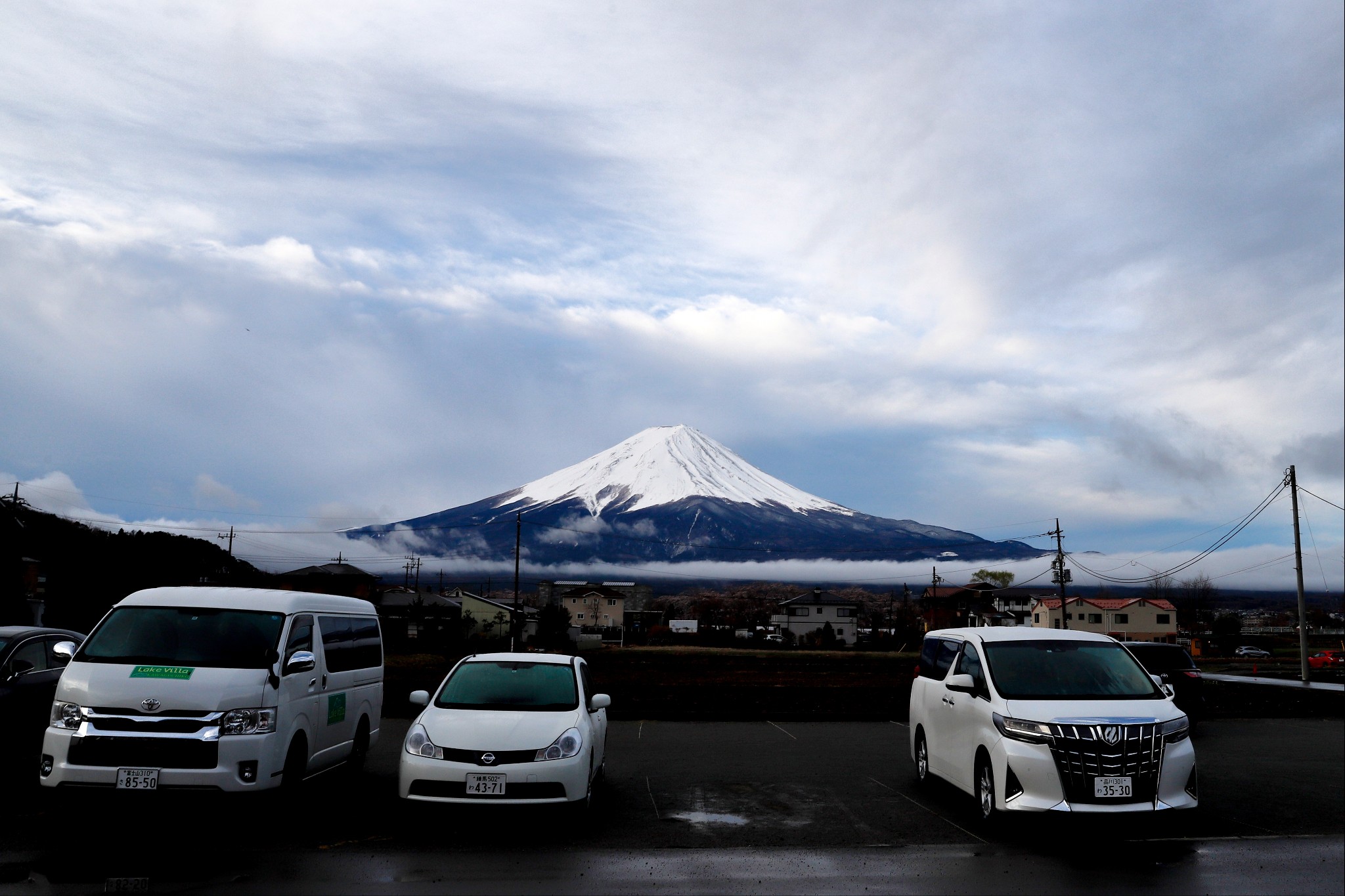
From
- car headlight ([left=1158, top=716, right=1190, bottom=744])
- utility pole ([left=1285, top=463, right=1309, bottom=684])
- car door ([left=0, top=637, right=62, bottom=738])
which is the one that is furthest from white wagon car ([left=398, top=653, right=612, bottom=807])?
utility pole ([left=1285, top=463, right=1309, bottom=684])

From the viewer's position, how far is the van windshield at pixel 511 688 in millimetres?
9312

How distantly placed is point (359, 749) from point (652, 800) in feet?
11.6

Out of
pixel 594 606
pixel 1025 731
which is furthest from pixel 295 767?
pixel 594 606

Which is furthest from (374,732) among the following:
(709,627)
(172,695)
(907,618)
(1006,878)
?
(907,618)

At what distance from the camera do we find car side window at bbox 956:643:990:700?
29.1ft

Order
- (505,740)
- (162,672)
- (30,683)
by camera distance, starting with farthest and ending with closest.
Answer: (30,683) → (505,740) → (162,672)

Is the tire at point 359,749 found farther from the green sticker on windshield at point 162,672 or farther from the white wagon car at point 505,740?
the green sticker on windshield at point 162,672

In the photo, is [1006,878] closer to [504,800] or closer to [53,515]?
[504,800]

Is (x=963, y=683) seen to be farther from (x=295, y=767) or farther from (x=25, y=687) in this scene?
(x=25, y=687)

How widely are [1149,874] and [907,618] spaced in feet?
354

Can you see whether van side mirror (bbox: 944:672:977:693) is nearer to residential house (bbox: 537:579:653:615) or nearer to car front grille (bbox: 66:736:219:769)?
car front grille (bbox: 66:736:219:769)

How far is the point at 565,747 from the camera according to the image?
332 inches

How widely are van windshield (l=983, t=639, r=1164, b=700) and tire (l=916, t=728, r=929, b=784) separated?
Result: 6.31ft

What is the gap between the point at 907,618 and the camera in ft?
364
